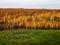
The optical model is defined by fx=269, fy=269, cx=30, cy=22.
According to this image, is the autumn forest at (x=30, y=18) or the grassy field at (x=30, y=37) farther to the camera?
the autumn forest at (x=30, y=18)

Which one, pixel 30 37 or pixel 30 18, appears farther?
pixel 30 18

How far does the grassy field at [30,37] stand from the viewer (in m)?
12.3

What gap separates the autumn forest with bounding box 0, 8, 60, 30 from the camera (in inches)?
575

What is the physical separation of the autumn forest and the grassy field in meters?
0.77

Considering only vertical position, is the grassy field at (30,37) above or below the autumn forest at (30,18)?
below

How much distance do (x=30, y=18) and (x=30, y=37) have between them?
7.60 ft

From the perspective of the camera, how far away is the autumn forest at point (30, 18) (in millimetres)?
14609

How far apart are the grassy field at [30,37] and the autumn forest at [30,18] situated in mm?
768

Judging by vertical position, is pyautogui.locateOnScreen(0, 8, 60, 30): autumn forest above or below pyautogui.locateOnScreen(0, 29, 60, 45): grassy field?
above

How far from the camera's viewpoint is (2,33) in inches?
538

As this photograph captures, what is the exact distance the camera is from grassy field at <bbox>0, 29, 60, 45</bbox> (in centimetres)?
1228

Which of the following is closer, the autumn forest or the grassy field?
the grassy field

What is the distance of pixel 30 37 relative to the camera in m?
12.9

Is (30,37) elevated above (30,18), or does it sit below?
below
